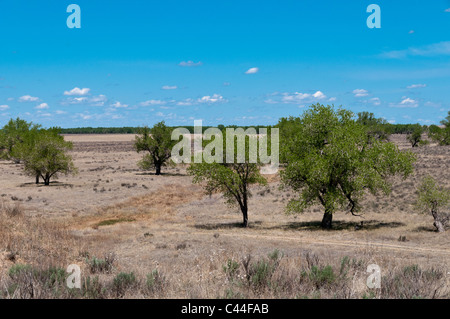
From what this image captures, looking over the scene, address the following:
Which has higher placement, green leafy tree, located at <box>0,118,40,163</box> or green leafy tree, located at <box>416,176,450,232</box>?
green leafy tree, located at <box>0,118,40,163</box>

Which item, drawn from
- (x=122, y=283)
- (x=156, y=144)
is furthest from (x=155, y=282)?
(x=156, y=144)

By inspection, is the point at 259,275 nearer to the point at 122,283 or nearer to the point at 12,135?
the point at 122,283

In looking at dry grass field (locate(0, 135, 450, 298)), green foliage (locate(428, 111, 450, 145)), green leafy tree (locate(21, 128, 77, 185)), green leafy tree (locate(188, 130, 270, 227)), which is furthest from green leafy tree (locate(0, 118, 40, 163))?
green foliage (locate(428, 111, 450, 145))

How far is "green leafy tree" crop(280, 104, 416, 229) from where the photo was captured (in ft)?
97.6

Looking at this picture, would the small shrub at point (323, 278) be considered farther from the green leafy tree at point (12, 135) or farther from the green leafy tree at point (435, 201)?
the green leafy tree at point (12, 135)

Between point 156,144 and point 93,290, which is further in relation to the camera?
point 156,144

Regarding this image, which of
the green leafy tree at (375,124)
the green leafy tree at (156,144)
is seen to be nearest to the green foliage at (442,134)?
the green leafy tree at (375,124)

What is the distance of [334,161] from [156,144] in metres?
48.1

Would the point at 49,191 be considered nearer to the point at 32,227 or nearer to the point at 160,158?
the point at 160,158

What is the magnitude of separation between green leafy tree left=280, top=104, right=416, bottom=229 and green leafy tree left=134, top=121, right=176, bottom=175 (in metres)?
43.3

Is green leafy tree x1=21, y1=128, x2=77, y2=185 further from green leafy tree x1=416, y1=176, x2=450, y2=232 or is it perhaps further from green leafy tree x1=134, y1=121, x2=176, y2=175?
green leafy tree x1=416, y1=176, x2=450, y2=232

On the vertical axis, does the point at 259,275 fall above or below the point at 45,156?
below

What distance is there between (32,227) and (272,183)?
152ft

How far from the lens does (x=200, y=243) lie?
80.4 ft
